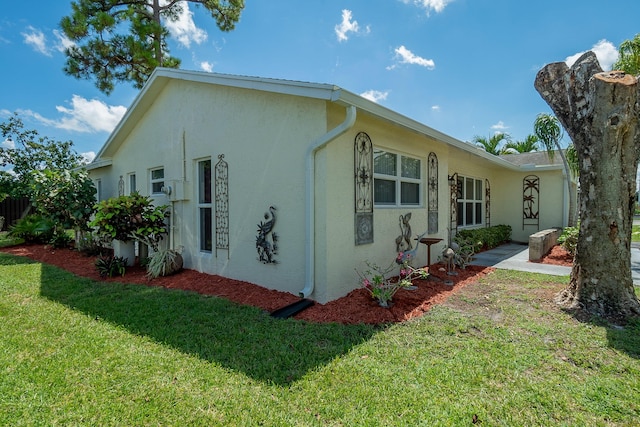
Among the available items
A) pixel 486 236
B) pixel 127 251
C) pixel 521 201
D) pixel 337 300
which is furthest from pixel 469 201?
pixel 127 251

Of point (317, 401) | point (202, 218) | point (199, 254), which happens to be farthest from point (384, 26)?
point (317, 401)

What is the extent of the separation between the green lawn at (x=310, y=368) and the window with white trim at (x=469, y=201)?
6.10 metres

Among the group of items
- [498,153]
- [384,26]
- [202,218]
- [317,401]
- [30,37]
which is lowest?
[317,401]

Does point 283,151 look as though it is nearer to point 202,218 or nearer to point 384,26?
point 202,218

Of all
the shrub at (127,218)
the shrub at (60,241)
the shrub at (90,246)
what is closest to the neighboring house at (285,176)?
the shrub at (127,218)

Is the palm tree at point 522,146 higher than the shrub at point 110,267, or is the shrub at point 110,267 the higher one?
the palm tree at point 522,146

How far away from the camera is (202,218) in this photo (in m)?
6.92

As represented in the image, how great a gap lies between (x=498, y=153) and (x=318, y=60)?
15.3m

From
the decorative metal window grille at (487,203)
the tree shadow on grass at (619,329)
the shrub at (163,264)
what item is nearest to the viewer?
the tree shadow on grass at (619,329)

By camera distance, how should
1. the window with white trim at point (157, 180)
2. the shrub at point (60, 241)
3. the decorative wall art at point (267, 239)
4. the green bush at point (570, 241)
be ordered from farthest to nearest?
the shrub at point (60, 241) < the window with white trim at point (157, 180) < the green bush at point (570, 241) < the decorative wall art at point (267, 239)

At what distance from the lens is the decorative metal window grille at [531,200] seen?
12.1 m

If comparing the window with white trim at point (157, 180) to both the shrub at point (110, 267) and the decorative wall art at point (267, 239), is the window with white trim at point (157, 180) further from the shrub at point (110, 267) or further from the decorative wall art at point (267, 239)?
the decorative wall art at point (267, 239)

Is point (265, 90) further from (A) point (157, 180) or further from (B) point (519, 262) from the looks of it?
(B) point (519, 262)

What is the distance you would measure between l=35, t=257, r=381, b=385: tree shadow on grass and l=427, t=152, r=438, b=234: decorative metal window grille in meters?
4.22
